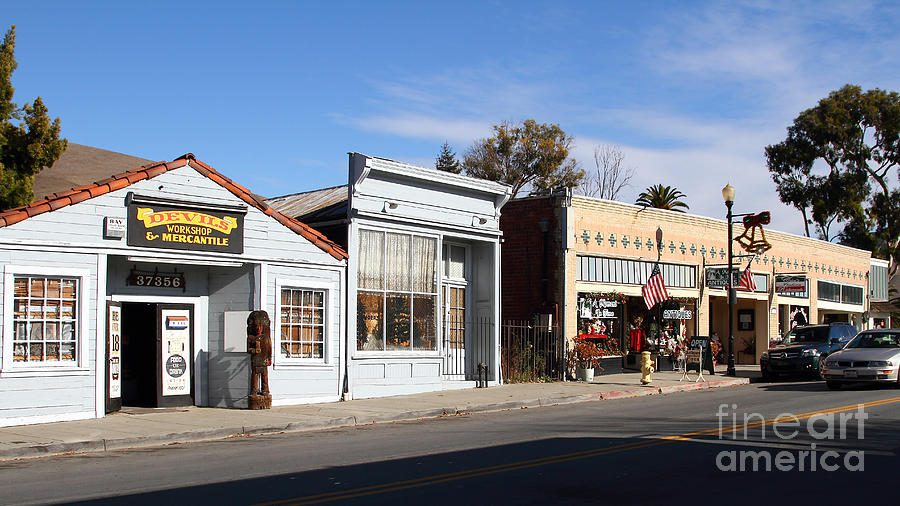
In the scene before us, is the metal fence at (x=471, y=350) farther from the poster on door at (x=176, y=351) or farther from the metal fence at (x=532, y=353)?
the poster on door at (x=176, y=351)

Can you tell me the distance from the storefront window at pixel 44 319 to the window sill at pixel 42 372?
0.18m

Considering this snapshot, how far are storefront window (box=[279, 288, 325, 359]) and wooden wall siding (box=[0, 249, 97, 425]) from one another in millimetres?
3795

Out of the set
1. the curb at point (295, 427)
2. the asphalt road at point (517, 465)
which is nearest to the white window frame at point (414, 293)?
the curb at point (295, 427)

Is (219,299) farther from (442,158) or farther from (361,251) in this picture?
(442,158)

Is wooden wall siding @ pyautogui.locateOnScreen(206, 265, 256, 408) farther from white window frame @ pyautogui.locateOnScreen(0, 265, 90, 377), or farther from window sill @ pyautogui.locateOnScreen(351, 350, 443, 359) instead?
white window frame @ pyautogui.locateOnScreen(0, 265, 90, 377)

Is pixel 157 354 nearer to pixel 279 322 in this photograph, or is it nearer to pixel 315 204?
pixel 279 322

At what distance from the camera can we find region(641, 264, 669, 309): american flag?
25.7 metres

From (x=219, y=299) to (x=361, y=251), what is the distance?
328 centimetres

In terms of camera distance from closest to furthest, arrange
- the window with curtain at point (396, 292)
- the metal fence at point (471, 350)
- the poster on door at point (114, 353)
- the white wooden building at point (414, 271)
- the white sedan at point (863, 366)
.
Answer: the poster on door at point (114, 353) → the white wooden building at point (414, 271) → the window with curtain at point (396, 292) → the white sedan at point (863, 366) → the metal fence at point (471, 350)

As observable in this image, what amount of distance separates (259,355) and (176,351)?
Answer: 67.9 inches

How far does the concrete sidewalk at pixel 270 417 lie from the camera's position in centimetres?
1220

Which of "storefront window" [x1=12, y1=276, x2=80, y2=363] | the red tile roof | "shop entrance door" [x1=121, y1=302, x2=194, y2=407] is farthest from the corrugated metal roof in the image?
"storefront window" [x1=12, y1=276, x2=80, y2=363]

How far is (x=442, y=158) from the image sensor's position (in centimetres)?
5884

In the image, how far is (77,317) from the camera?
14.5 m
